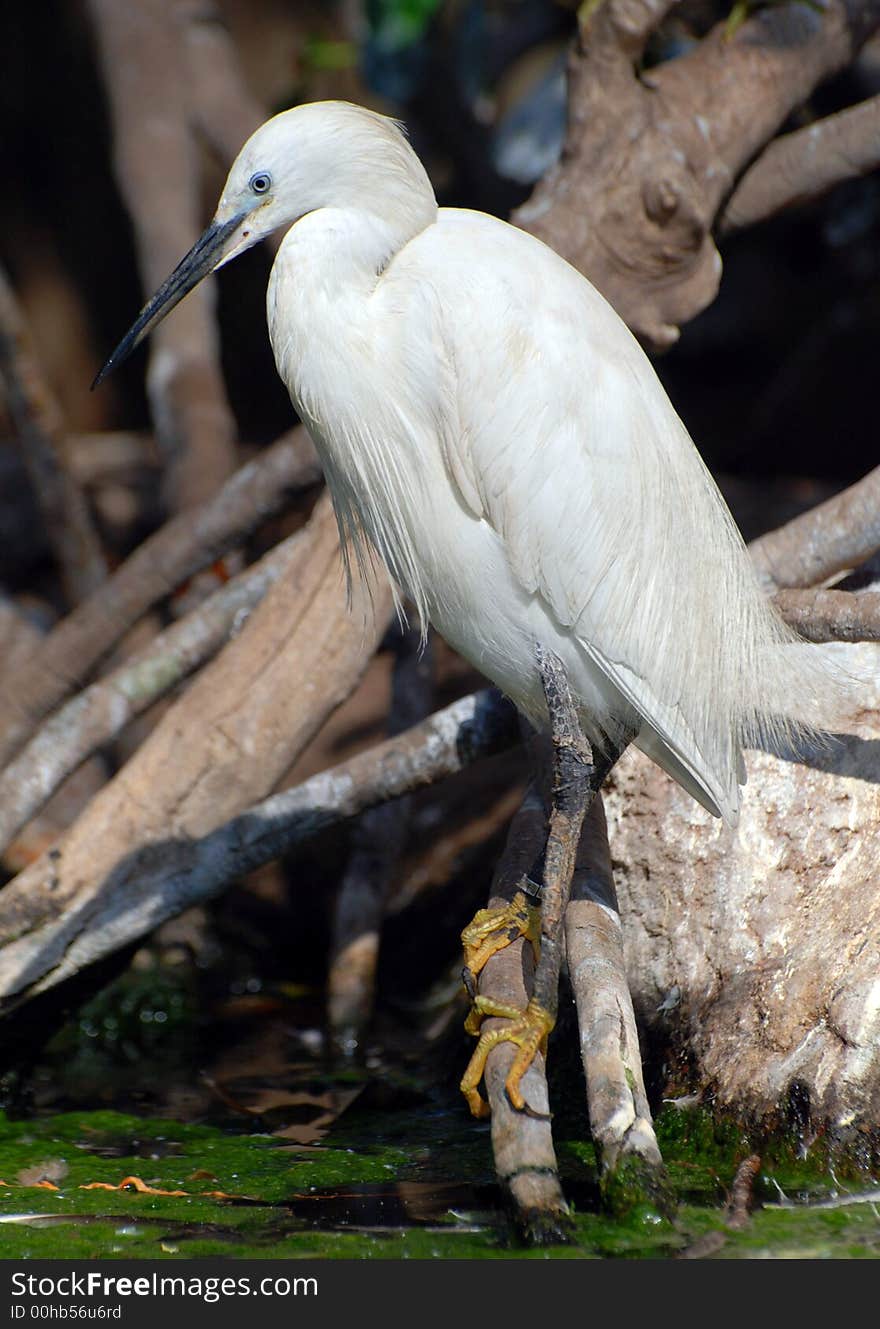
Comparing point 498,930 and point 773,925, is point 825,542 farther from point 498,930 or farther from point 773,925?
point 498,930

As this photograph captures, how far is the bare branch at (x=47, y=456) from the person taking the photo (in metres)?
4.88

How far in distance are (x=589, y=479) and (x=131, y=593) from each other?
1863 millimetres

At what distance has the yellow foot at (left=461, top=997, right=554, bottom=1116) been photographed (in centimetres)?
239

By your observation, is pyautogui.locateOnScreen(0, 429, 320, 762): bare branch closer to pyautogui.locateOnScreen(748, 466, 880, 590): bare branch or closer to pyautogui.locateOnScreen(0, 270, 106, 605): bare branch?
pyautogui.locateOnScreen(0, 270, 106, 605): bare branch

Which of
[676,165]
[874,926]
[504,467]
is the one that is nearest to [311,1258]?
[874,926]

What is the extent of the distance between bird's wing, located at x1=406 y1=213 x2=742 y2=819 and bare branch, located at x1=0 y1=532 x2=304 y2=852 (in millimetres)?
1204

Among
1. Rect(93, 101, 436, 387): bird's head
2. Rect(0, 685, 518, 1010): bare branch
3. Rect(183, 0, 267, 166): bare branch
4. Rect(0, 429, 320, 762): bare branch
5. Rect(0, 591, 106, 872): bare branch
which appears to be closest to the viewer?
Rect(93, 101, 436, 387): bird's head

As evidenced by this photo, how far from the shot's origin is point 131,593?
4.04 m

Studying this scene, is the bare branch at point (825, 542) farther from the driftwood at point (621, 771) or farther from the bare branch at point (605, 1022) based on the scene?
the bare branch at point (605, 1022)

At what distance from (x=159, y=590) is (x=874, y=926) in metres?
2.35

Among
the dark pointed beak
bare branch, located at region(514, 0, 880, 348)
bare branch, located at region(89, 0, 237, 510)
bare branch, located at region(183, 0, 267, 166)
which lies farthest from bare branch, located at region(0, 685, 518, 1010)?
bare branch, located at region(183, 0, 267, 166)

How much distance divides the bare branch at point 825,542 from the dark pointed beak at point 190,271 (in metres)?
1.41

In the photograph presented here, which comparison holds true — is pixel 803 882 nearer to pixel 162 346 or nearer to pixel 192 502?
pixel 192 502

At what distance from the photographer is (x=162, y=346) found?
5.08 meters
